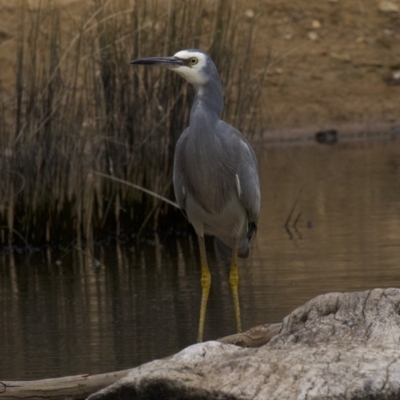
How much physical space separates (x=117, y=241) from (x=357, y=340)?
516 centimetres

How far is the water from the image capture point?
21.7 ft

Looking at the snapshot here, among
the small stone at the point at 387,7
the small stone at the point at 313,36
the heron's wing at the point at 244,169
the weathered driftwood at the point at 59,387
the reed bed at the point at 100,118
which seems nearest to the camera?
the weathered driftwood at the point at 59,387

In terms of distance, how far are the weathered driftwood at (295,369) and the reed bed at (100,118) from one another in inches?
185

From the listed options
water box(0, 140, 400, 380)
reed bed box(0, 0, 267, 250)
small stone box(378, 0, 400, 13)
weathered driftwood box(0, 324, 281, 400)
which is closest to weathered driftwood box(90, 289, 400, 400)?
weathered driftwood box(0, 324, 281, 400)

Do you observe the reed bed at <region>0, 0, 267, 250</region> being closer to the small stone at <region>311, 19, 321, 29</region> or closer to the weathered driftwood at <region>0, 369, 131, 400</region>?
the weathered driftwood at <region>0, 369, 131, 400</region>

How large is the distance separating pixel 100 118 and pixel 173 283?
6.51 ft

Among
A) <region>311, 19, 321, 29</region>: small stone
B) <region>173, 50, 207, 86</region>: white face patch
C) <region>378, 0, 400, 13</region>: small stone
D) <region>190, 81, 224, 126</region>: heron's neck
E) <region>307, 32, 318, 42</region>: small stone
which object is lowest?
<region>307, 32, 318, 42</region>: small stone

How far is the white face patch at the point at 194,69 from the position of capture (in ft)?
21.2

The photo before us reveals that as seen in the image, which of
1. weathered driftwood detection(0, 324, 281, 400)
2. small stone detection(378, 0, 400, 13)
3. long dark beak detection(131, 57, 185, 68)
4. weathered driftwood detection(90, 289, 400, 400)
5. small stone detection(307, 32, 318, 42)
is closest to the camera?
weathered driftwood detection(90, 289, 400, 400)

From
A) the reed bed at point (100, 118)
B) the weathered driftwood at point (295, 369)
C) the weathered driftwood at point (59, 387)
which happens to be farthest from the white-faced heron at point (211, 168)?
the reed bed at point (100, 118)

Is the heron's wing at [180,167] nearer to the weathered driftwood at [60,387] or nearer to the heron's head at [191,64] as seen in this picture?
the heron's head at [191,64]

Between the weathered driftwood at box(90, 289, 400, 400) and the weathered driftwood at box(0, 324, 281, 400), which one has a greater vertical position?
the weathered driftwood at box(90, 289, 400, 400)

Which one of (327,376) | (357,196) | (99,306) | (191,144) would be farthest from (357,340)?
(357,196)

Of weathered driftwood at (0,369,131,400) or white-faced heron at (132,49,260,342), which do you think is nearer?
weathered driftwood at (0,369,131,400)
